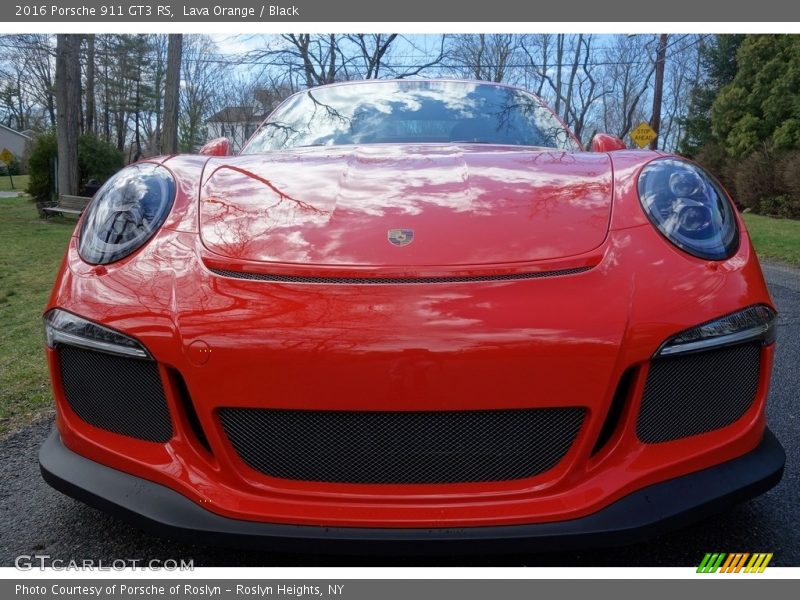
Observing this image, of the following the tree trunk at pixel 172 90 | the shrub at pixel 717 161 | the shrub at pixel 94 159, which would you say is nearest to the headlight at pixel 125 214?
the tree trunk at pixel 172 90

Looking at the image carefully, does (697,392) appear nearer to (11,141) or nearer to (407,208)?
(407,208)

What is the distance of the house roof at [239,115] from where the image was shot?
38.6 metres

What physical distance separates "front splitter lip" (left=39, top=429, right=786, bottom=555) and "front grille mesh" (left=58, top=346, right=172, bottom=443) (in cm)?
12

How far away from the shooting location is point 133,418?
1.54 metres

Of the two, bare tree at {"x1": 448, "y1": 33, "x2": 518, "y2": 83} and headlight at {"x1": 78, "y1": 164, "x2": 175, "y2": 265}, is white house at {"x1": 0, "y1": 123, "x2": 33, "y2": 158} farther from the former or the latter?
headlight at {"x1": 78, "y1": 164, "x2": 175, "y2": 265}

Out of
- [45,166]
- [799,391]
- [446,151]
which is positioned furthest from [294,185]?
[45,166]

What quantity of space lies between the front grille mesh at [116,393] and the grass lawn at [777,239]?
810cm

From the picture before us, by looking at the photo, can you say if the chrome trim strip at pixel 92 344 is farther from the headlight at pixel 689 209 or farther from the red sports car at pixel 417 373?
the headlight at pixel 689 209

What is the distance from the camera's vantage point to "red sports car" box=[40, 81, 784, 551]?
138 centimetres

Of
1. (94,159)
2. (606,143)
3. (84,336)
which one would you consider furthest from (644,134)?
(84,336)

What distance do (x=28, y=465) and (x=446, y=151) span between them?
197 cm

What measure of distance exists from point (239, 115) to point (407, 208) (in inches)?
1743

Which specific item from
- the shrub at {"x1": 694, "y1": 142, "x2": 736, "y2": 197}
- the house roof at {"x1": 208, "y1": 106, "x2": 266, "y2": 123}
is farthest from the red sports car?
the house roof at {"x1": 208, "y1": 106, "x2": 266, "y2": 123}

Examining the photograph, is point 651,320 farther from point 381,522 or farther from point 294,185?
point 294,185
